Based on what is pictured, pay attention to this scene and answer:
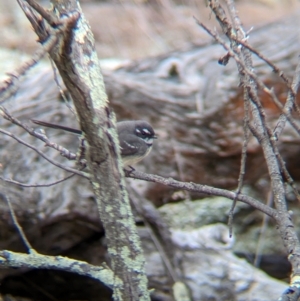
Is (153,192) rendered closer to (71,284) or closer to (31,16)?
(71,284)

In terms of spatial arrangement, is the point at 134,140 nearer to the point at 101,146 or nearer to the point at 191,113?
the point at 191,113

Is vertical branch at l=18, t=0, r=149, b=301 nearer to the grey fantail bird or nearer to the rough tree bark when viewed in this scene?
the grey fantail bird

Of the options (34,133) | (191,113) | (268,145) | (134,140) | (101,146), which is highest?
(191,113)

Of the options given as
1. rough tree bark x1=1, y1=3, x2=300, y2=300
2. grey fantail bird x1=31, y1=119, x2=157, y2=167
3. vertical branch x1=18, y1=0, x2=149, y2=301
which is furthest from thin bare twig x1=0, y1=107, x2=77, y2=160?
rough tree bark x1=1, y1=3, x2=300, y2=300

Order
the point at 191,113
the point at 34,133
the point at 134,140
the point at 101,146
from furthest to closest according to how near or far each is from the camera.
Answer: the point at 191,113
the point at 134,140
the point at 34,133
the point at 101,146

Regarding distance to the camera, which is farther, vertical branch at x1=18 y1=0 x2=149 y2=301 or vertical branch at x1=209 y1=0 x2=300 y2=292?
vertical branch at x1=209 y1=0 x2=300 y2=292

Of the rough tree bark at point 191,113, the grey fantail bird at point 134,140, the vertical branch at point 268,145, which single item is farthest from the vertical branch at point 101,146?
the rough tree bark at point 191,113

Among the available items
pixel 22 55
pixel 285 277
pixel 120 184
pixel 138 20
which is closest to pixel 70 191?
pixel 285 277

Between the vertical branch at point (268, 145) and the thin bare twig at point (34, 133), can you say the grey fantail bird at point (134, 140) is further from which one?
the vertical branch at point (268, 145)

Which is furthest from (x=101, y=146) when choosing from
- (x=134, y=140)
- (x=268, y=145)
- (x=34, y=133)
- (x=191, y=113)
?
(x=191, y=113)

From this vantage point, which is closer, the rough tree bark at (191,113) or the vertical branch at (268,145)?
the vertical branch at (268,145)

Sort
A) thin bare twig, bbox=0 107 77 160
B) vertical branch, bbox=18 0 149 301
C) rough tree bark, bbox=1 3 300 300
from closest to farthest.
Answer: vertical branch, bbox=18 0 149 301
thin bare twig, bbox=0 107 77 160
rough tree bark, bbox=1 3 300 300

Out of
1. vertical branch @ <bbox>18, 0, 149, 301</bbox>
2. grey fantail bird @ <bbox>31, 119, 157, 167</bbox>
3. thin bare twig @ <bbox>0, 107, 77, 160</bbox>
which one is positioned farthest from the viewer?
grey fantail bird @ <bbox>31, 119, 157, 167</bbox>
